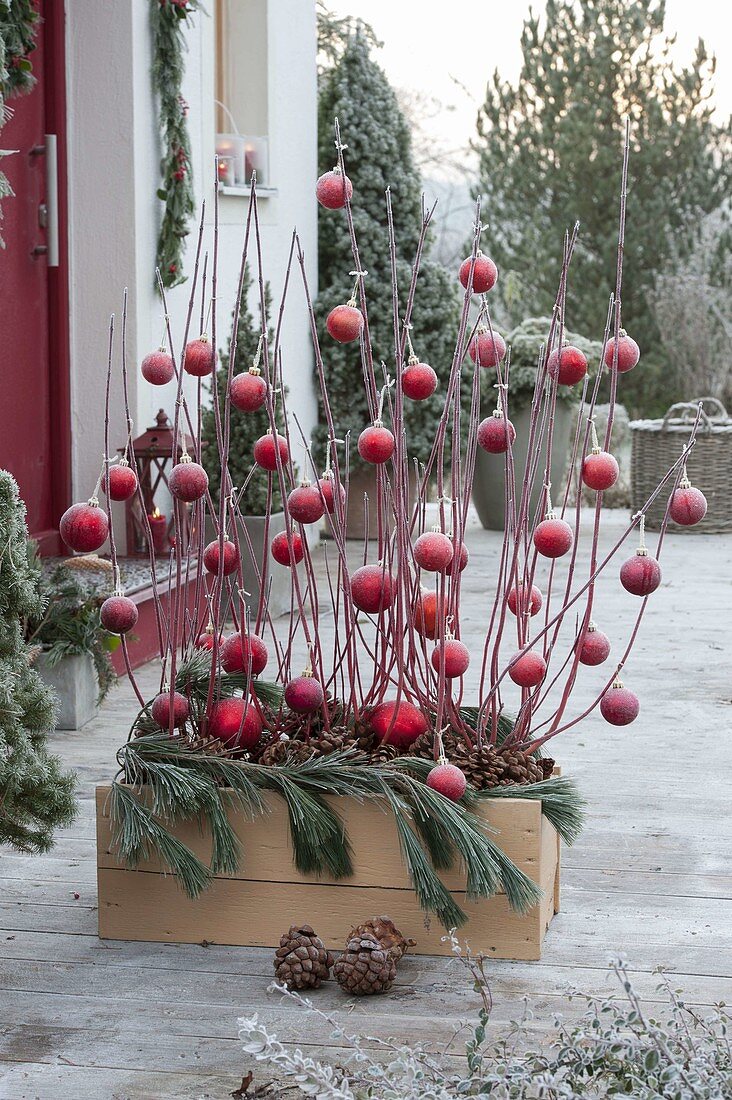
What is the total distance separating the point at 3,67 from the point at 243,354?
1.84m

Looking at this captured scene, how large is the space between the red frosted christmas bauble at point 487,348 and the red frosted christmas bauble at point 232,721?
723 mm

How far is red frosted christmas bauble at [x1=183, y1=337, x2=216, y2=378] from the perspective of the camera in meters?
2.25

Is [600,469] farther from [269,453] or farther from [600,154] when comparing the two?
[600,154]

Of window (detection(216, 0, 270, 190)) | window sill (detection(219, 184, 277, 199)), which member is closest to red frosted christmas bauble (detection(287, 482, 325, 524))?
window sill (detection(219, 184, 277, 199))

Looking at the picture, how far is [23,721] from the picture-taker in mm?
2150

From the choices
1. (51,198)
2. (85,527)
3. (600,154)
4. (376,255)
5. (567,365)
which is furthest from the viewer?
(600,154)

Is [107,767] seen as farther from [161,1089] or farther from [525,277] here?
[525,277]

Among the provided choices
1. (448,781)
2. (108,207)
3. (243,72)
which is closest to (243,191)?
(243,72)

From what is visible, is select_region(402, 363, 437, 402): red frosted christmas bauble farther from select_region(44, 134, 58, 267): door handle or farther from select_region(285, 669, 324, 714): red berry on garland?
select_region(44, 134, 58, 267): door handle

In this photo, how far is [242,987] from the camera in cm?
209

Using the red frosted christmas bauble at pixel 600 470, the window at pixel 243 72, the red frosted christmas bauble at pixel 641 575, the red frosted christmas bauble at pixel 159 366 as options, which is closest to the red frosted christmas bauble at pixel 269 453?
the red frosted christmas bauble at pixel 159 366

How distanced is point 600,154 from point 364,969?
504 inches

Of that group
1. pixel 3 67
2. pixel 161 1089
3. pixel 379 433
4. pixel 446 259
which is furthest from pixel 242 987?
pixel 446 259

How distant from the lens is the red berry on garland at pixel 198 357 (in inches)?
88.7
